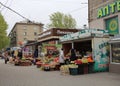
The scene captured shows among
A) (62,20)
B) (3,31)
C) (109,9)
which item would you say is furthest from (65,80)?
(62,20)

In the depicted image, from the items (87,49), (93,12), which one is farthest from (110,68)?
(93,12)

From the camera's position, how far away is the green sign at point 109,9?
23911mm

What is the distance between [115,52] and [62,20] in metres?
54.5

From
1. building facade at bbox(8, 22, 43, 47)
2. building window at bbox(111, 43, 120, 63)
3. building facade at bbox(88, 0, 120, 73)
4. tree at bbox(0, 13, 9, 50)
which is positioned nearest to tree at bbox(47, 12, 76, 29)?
tree at bbox(0, 13, 9, 50)

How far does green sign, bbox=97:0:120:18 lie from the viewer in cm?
2391

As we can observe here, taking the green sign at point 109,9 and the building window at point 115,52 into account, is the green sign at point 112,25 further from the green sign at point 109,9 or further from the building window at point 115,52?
the building window at point 115,52

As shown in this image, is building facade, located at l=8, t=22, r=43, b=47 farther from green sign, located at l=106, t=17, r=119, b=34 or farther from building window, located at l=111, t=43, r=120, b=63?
building window, located at l=111, t=43, r=120, b=63

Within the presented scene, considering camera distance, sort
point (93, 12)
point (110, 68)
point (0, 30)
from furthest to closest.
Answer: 1. point (0, 30)
2. point (93, 12)
3. point (110, 68)

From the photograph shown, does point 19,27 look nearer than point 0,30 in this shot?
No

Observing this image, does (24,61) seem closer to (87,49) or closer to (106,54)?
(87,49)

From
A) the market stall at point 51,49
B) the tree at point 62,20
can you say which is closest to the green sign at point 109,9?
the market stall at point 51,49

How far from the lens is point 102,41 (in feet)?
65.7

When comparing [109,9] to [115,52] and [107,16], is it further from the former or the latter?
[115,52]

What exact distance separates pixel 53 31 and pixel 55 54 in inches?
169
